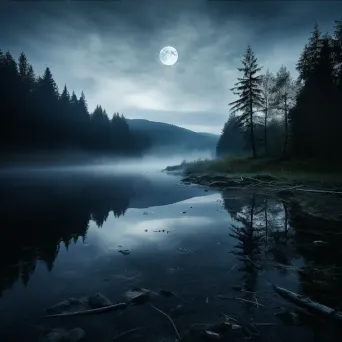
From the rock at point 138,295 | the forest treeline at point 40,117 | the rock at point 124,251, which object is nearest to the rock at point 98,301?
the rock at point 138,295

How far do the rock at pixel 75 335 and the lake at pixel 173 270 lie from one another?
152 millimetres

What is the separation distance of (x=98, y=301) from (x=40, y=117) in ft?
191

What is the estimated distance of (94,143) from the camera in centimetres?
7788

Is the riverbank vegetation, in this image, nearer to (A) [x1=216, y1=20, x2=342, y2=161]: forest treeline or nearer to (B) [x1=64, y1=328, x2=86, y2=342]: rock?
(A) [x1=216, y1=20, x2=342, y2=161]: forest treeline

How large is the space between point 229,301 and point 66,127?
218 ft

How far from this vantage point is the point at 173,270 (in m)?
6.20

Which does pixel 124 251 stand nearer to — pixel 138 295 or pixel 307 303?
pixel 138 295

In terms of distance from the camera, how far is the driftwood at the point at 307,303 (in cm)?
411

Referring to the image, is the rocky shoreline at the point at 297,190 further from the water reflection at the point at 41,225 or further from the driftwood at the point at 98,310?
the driftwood at the point at 98,310

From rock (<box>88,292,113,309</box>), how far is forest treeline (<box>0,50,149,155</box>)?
4885 centimetres

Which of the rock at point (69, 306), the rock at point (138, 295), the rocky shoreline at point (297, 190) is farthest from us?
the rocky shoreline at point (297, 190)

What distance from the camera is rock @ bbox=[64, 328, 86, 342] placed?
3.63 meters

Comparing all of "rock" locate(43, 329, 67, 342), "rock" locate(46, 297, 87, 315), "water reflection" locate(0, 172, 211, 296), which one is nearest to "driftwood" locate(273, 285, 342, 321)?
"rock" locate(46, 297, 87, 315)

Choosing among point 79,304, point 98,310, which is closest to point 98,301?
point 98,310
